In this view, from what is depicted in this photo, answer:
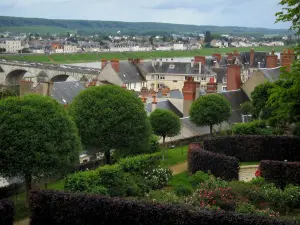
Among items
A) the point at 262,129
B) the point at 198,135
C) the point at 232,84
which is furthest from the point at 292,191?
the point at 232,84

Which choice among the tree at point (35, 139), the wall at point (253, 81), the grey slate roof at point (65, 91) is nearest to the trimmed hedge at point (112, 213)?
the tree at point (35, 139)

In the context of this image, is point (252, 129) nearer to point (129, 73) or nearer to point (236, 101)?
point (236, 101)

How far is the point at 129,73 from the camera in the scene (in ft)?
218

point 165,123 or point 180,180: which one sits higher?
point 165,123

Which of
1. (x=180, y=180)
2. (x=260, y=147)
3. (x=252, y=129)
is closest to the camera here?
(x=180, y=180)

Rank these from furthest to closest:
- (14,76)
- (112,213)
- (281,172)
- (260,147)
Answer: (14,76), (260,147), (281,172), (112,213)

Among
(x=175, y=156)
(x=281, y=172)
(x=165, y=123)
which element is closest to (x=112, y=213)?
(x=281, y=172)

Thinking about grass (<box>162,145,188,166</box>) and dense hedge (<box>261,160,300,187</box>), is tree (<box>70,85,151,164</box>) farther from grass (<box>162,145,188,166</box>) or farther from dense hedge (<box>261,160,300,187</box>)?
dense hedge (<box>261,160,300,187</box>)

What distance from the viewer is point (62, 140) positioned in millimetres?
21344

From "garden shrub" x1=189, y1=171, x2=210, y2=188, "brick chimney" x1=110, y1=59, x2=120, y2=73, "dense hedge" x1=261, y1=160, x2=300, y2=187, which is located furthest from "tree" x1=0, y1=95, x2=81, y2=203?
"brick chimney" x1=110, y1=59, x2=120, y2=73

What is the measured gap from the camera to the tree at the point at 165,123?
3158 centimetres

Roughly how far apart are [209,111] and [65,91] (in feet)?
52.8

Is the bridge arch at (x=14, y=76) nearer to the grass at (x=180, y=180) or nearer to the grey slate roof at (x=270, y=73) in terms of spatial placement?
the grey slate roof at (x=270, y=73)

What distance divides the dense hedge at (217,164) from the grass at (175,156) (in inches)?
108
